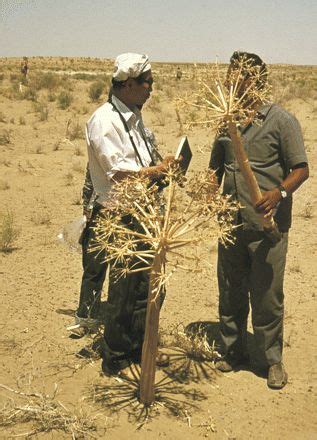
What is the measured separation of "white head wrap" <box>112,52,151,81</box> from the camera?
3121mm

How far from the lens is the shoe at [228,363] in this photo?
369cm

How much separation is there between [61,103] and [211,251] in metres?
13.7

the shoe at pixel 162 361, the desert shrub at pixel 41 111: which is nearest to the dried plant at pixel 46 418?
the shoe at pixel 162 361

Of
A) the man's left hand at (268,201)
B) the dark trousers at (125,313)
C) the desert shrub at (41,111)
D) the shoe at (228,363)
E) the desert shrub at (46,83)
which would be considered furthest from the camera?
the desert shrub at (46,83)

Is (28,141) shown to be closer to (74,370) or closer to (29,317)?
(29,317)

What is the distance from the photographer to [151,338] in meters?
3.00

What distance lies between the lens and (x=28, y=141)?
509 inches

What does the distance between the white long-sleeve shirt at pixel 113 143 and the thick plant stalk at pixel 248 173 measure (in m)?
0.63

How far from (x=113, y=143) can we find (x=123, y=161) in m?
0.12

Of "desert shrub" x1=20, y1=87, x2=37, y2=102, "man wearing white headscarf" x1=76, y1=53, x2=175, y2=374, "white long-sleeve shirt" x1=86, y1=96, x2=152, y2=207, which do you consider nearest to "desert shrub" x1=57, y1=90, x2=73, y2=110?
"desert shrub" x1=20, y1=87, x2=37, y2=102

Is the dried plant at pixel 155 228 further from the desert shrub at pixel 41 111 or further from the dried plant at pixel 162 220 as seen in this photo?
the desert shrub at pixel 41 111

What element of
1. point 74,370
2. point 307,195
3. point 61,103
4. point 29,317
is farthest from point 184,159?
point 61,103

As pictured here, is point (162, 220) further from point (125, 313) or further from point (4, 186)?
point (4, 186)

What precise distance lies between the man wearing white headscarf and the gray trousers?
0.56 meters
